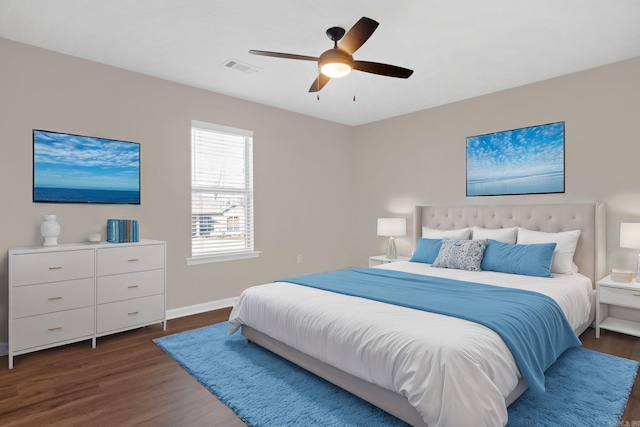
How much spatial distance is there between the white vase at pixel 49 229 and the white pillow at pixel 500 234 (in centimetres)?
420

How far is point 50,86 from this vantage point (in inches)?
129

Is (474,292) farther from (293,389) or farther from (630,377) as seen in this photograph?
(293,389)

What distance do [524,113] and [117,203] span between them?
449cm

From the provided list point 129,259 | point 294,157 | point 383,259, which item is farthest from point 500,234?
point 129,259

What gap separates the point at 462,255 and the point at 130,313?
334cm

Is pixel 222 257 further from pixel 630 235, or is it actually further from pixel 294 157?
pixel 630 235

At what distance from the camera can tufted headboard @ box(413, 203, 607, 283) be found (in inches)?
140

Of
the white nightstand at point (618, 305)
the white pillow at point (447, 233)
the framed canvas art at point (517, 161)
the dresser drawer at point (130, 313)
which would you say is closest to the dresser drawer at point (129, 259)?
the dresser drawer at point (130, 313)

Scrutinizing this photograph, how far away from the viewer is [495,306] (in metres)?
2.35

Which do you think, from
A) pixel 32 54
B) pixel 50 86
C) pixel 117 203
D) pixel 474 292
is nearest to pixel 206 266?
pixel 117 203

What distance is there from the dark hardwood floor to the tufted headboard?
2.38ft

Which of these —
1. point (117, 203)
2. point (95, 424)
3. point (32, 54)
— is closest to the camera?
point (95, 424)

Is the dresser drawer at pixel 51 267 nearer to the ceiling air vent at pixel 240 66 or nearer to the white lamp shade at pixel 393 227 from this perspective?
the ceiling air vent at pixel 240 66

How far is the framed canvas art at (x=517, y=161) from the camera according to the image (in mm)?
3908
